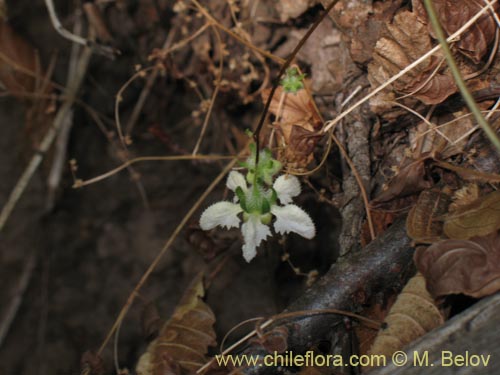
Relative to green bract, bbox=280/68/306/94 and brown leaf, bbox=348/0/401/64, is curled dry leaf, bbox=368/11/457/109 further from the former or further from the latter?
green bract, bbox=280/68/306/94

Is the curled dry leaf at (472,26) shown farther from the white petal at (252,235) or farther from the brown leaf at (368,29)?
the white petal at (252,235)

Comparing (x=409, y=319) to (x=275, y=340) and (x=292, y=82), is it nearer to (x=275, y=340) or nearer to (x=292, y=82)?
(x=275, y=340)

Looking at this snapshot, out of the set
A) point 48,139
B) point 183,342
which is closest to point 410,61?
point 183,342

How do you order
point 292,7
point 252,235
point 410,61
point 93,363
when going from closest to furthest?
point 252,235 < point 410,61 < point 93,363 < point 292,7

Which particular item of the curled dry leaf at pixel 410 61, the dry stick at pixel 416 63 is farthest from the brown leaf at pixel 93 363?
the curled dry leaf at pixel 410 61

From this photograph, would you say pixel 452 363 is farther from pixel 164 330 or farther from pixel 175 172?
pixel 175 172

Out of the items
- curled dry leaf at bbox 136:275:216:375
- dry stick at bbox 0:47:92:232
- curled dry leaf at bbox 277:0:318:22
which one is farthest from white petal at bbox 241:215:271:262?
dry stick at bbox 0:47:92:232
